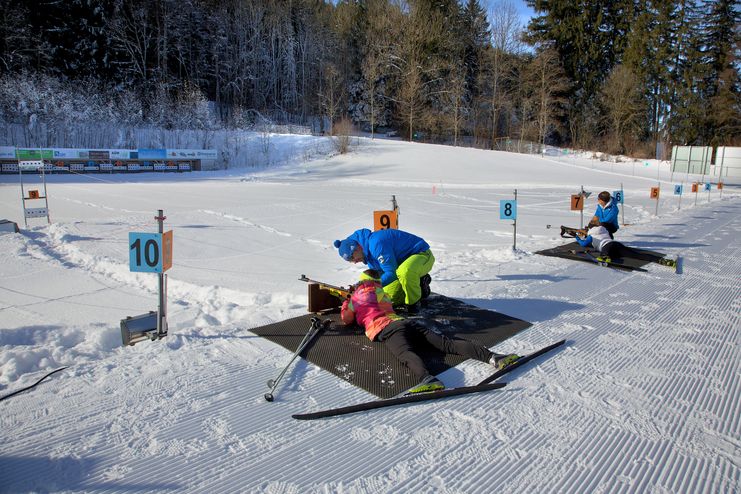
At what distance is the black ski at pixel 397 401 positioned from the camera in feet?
10.8

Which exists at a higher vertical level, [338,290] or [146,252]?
[146,252]

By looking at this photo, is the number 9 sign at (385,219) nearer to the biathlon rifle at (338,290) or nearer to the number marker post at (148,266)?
the biathlon rifle at (338,290)

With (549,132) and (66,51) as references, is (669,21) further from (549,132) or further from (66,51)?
(66,51)

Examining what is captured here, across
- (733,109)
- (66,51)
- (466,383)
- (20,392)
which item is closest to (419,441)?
(466,383)

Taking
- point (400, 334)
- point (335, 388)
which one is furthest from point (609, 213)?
point (335, 388)

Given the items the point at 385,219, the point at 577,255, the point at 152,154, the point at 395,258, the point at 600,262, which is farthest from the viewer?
the point at 152,154

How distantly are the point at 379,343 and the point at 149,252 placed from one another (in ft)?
7.95

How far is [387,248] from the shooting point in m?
5.22

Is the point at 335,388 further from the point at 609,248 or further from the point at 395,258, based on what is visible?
the point at 609,248

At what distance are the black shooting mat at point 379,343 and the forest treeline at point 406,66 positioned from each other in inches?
1462

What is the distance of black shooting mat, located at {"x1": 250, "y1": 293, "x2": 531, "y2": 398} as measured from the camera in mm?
3857

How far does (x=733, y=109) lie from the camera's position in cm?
4172

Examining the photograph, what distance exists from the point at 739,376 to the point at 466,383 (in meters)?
2.35

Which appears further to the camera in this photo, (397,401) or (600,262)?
(600,262)
